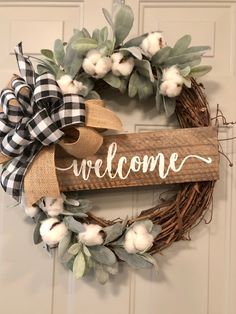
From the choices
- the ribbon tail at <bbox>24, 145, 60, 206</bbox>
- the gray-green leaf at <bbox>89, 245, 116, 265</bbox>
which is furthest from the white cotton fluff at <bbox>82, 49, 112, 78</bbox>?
the gray-green leaf at <bbox>89, 245, 116, 265</bbox>

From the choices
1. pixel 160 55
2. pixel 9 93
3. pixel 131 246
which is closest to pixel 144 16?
pixel 160 55

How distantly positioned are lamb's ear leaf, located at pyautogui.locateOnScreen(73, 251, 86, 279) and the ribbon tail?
0.55 feet

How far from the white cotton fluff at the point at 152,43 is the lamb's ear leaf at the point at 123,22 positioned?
57 mm

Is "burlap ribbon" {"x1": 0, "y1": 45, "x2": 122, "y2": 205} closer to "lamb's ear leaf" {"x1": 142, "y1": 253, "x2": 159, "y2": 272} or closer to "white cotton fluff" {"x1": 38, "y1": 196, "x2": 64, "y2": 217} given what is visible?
"white cotton fluff" {"x1": 38, "y1": 196, "x2": 64, "y2": 217}

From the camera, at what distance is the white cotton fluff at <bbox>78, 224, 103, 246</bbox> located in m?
0.96

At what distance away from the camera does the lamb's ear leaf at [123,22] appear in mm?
979

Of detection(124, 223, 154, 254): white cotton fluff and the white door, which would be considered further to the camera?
the white door

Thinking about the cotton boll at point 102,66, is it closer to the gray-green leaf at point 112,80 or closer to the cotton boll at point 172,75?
the gray-green leaf at point 112,80

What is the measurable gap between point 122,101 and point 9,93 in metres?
0.32

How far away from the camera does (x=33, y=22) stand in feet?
3.86

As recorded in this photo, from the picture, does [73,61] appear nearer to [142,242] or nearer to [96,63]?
[96,63]

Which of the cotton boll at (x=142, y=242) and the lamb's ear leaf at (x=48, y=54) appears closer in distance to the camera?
the cotton boll at (x=142, y=242)

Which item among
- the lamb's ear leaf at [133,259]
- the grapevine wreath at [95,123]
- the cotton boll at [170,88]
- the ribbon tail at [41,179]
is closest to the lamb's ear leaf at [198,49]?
the grapevine wreath at [95,123]

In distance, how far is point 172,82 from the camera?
3.17 feet
